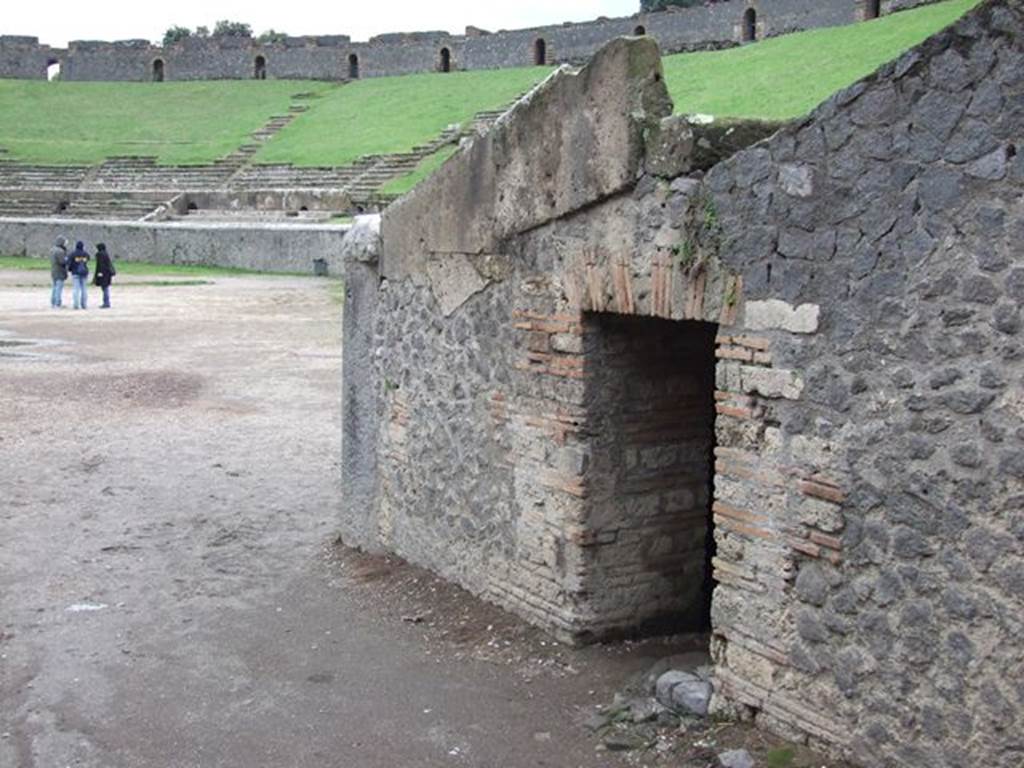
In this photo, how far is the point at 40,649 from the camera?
742 centimetres

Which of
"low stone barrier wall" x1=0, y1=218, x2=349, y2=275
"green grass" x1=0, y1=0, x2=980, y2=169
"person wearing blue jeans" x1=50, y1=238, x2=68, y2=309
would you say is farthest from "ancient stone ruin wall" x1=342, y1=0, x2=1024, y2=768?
"low stone barrier wall" x1=0, y1=218, x2=349, y2=275

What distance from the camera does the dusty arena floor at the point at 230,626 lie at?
6.15m

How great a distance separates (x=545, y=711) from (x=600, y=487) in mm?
1257

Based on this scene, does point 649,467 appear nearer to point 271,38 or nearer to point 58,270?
point 58,270

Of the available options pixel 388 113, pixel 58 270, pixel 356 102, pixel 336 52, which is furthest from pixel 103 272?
pixel 336 52

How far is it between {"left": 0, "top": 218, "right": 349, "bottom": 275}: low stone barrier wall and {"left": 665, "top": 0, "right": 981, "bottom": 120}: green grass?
10.6 metres

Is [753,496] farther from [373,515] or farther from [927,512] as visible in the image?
[373,515]

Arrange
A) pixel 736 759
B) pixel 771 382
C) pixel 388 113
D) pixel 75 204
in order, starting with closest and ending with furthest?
pixel 736 759, pixel 771 382, pixel 75 204, pixel 388 113

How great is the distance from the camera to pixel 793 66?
39844 mm

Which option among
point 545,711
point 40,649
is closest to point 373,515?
point 40,649

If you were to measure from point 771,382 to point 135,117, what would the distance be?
5956 cm

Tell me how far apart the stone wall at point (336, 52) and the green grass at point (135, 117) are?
2.51 metres

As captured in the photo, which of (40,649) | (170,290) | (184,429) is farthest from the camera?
(170,290)

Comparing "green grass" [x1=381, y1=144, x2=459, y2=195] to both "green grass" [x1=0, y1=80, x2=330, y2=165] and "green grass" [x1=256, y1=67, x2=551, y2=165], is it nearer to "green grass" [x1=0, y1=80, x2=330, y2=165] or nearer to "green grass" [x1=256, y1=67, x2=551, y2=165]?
"green grass" [x1=256, y1=67, x2=551, y2=165]
